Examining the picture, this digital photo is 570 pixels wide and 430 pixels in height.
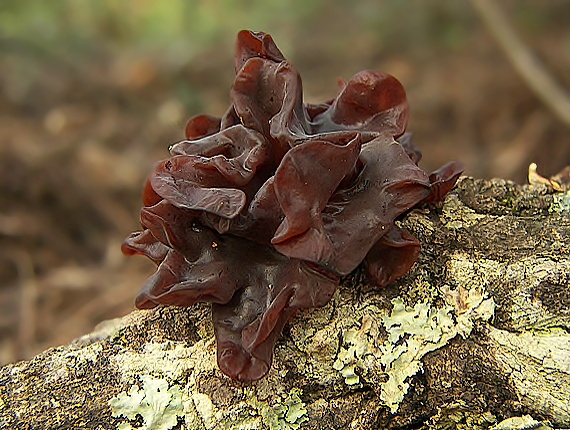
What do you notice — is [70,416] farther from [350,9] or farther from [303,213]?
[350,9]

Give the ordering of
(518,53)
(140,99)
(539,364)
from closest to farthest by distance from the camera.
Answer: (539,364) < (518,53) < (140,99)

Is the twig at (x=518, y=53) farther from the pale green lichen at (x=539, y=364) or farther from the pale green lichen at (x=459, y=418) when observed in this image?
the pale green lichen at (x=459, y=418)

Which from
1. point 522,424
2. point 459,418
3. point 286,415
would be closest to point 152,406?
point 286,415

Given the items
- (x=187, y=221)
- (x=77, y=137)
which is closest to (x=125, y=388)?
(x=187, y=221)

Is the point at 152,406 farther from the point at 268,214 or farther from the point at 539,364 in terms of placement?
the point at 539,364

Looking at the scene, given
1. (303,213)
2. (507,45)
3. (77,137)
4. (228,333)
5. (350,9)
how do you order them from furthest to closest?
(350,9) → (77,137) → (507,45) → (228,333) → (303,213)

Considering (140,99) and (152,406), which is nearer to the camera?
(152,406)

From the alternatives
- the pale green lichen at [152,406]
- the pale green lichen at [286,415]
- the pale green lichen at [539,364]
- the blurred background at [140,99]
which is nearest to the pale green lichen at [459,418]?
the pale green lichen at [539,364]

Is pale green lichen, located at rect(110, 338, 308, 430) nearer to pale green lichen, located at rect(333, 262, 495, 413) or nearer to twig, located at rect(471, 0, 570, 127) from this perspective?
pale green lichen, located at rect(333, 262, 495, 413)
